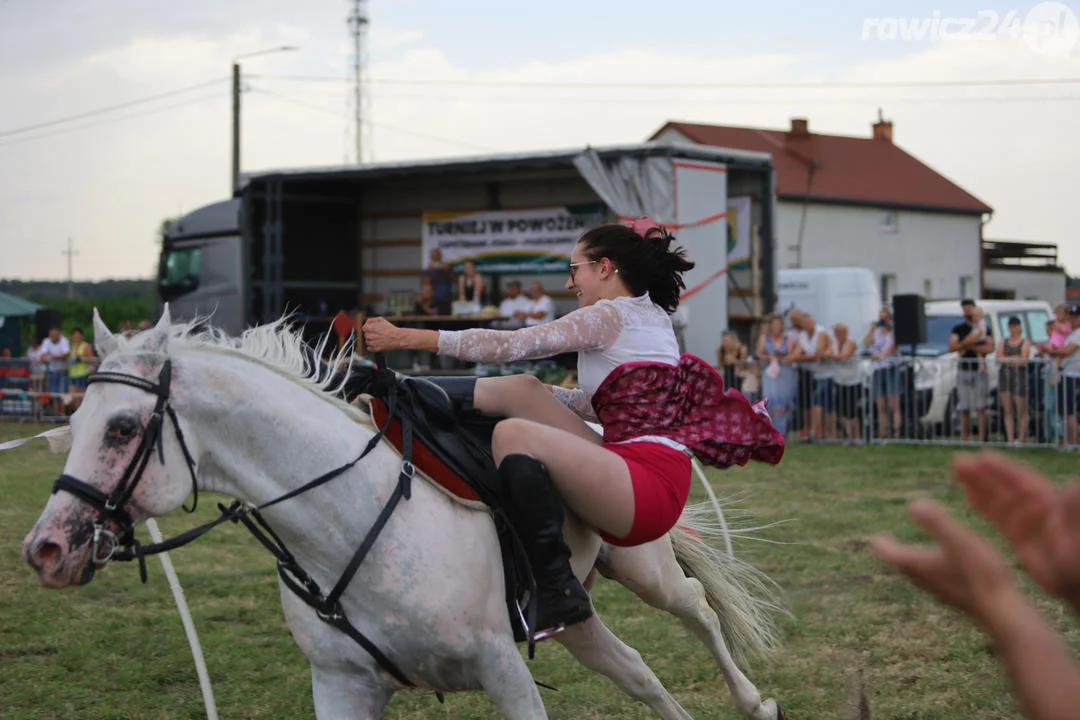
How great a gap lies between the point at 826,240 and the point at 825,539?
33.1 metres

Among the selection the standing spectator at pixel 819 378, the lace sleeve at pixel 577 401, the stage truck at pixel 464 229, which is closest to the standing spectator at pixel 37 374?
the stage truck at pixel 464 229

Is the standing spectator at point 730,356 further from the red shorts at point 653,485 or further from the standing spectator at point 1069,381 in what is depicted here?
the red shorts at point 653,485

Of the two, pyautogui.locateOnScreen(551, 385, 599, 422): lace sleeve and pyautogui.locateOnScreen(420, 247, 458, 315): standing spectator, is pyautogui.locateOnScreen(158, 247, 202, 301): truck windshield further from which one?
pyautogui.locateOnScreen(551, 385, 599, 422): lace sleeve

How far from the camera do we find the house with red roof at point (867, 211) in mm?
40594

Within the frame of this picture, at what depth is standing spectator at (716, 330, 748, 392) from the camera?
15.4 m

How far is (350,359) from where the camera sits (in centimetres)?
392

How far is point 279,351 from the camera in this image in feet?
12.5

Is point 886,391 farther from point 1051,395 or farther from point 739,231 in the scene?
point 739,231

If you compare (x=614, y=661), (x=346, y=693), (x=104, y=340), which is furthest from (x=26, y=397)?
(x=346, y=693)

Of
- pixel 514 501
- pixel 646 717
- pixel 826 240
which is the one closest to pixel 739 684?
pixel 646 717

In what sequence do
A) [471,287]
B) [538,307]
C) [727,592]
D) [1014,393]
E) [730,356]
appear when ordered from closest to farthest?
[727,592] → [1014,393] → [730,356] → [538,307] → [471,287]

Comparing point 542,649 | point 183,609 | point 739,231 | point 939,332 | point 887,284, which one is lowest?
point 542,649

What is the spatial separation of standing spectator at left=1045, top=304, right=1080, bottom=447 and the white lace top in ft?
37.9

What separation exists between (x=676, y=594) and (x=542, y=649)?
205 centimetres
